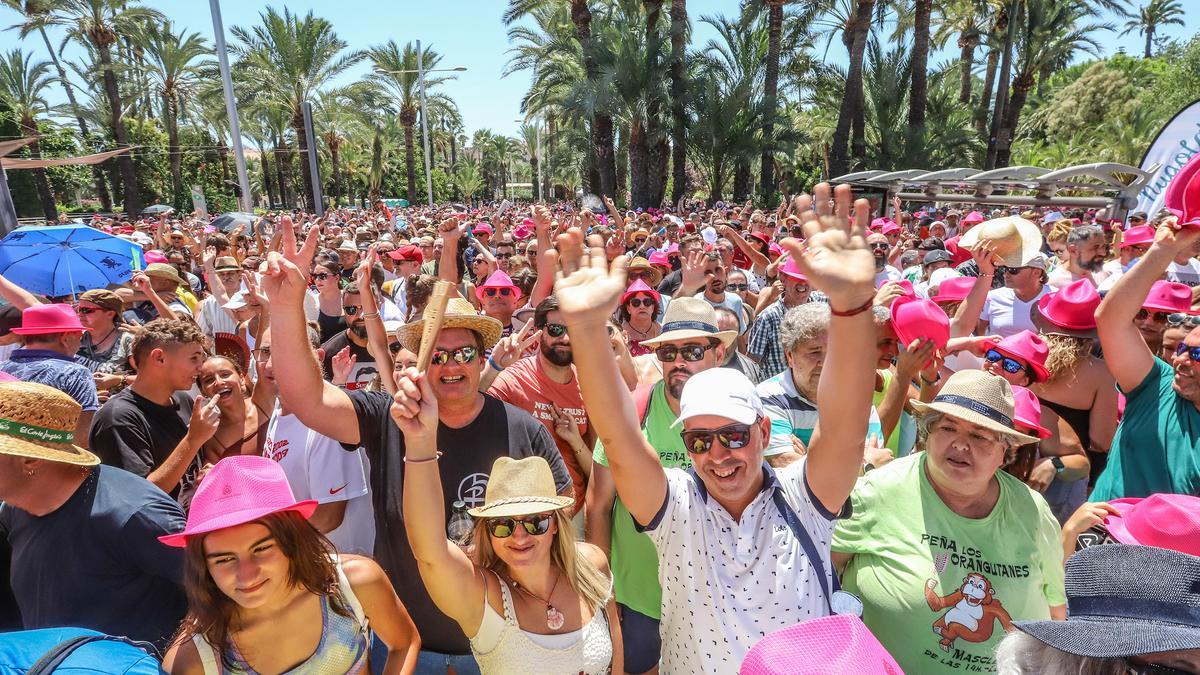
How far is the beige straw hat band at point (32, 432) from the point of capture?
6.42 ft

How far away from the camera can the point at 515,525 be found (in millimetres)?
2053

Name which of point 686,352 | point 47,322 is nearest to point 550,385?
point 686,352

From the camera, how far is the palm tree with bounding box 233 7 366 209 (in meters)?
23.8

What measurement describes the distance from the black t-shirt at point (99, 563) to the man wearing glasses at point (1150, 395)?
338 centimetres

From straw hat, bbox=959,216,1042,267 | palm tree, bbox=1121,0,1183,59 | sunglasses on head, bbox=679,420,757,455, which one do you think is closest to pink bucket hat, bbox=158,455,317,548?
sunglasses on head, bbox=679,420,757,455

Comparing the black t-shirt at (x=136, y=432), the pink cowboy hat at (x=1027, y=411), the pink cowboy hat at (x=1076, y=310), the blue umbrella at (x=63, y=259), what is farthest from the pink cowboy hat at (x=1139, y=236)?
the blue umbrella at (x=63, y=259)

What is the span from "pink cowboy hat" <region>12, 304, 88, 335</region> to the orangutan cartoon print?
4.32m

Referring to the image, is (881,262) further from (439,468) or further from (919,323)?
(439,468)

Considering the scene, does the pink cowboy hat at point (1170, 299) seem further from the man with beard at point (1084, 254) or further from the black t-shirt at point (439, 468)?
the black t-shirt at point (439, 468)

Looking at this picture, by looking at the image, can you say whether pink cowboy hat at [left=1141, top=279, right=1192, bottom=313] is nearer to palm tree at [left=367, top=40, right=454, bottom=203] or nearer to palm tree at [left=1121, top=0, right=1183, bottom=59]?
palm tree at [left=367, top=40, right=454, bottom=203]

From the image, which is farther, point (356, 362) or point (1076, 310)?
point (356, 362)

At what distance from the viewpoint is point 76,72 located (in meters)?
32.5

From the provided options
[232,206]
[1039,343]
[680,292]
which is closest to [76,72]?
[232,206]

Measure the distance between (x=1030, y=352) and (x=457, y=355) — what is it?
2579mm
